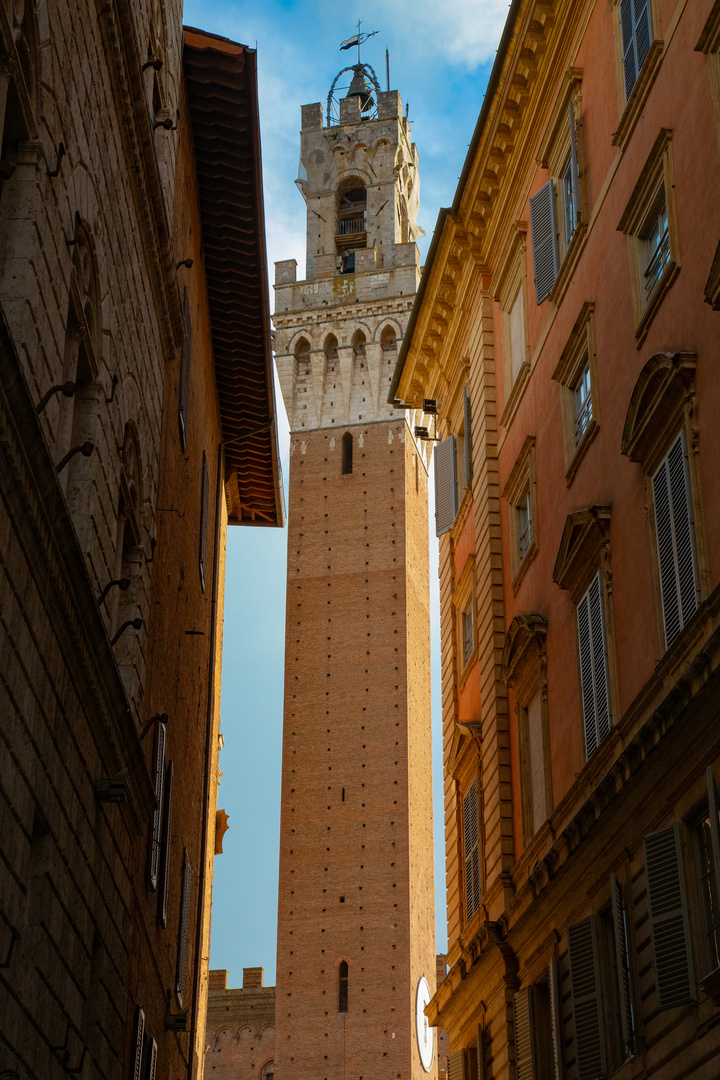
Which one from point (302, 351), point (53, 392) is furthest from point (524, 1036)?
point (302, 351)

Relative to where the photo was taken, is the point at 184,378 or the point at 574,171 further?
the point at 184,378

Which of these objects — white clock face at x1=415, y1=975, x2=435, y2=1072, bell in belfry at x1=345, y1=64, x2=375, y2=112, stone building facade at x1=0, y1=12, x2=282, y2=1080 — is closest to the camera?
stone building facade at x1=0, y1=12, x2=282, y2=1080

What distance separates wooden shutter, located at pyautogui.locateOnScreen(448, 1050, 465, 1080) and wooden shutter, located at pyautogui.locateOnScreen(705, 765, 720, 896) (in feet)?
25.9

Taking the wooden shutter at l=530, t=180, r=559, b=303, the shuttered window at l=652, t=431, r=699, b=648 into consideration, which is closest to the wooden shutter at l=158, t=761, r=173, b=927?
the wooden shutter at l=530, t=180, r=559, b=303

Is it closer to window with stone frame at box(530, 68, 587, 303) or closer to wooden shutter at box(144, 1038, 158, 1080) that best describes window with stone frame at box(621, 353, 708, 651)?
window with stone frame at box(530, 68, 587, 303)

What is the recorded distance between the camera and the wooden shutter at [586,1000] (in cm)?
1041

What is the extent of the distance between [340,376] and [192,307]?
103 ft

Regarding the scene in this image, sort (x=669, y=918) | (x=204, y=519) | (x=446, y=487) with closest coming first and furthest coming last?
(x=669, y=918)
(x=446, y=487)
(x=204, y=519)

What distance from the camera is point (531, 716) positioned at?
14.1 meters

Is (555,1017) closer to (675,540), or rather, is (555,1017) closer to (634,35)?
(675,540)

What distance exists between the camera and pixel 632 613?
1078cm

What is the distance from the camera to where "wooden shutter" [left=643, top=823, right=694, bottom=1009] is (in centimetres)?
870

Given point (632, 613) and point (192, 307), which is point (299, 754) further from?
point (632, 613)

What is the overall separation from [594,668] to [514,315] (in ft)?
19.3
